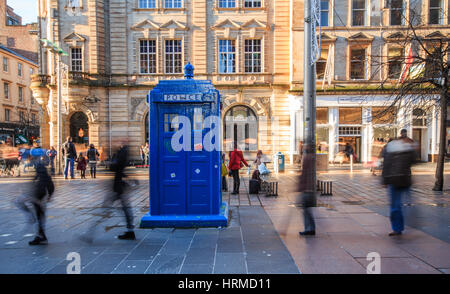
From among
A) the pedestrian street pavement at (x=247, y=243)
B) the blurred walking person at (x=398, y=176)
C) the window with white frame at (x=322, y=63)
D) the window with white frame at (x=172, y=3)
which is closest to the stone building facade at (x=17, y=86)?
the window with white frame at (x=172, y=3)

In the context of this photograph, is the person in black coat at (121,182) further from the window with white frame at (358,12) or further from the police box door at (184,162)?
the window with white frame at (358,12)

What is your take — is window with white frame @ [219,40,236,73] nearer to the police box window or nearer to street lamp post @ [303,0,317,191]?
street lamp post @ [303,0,317,191]

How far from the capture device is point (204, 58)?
1972 centimetres

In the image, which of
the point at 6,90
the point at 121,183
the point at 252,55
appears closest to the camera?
the point at 121,183

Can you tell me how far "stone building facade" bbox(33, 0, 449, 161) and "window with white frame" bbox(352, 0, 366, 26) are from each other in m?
0.11

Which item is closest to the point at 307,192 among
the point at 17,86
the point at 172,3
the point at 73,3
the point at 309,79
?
the point at 309,79

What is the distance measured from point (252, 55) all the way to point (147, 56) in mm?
7937

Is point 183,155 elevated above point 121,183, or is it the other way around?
point 183,155

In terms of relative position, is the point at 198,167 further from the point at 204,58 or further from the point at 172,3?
the point at 172,3

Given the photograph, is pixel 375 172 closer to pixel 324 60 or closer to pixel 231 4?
pixel 324 60

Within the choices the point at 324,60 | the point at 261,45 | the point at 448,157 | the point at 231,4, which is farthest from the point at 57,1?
the point at 448,157

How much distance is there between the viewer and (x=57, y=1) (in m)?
19.6

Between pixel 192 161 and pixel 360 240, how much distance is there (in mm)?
3483

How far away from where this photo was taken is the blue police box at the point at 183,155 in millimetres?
5438
